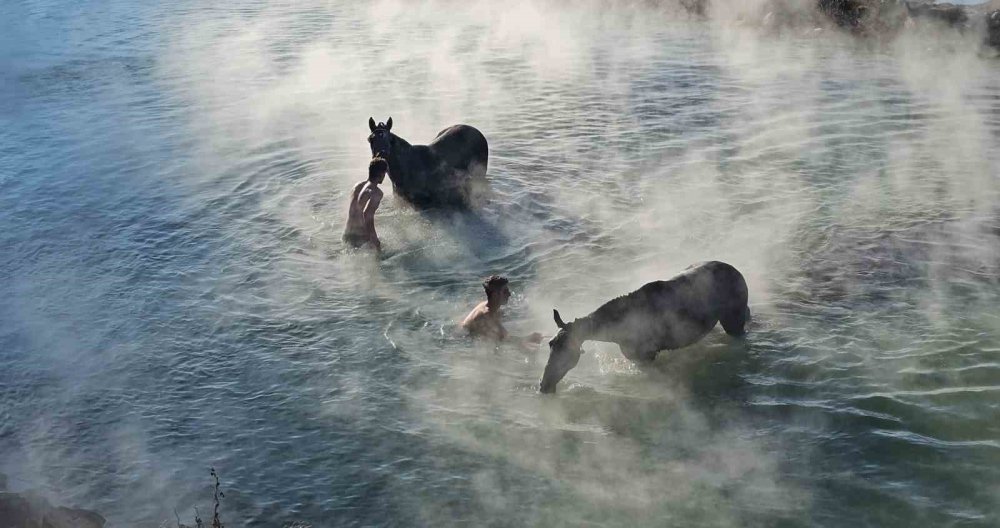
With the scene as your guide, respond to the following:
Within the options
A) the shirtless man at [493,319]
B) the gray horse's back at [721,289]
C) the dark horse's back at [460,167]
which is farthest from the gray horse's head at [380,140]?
the gray horse's back at [721,289]

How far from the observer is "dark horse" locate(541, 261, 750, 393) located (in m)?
9.18

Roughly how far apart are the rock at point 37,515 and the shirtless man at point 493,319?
3911 millimetres

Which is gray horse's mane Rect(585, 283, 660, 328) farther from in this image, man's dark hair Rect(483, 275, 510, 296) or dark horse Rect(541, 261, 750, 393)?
man's dark hair Rect(483, 275, 510, 296)

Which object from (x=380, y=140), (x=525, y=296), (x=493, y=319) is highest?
(x=380, y=140)

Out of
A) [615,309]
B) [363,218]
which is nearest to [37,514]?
[615,309]

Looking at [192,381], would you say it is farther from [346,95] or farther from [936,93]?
[936,93]

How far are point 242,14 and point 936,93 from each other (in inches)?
827

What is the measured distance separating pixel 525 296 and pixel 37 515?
18.3ft

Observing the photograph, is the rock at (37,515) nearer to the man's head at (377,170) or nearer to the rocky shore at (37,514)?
the rocky shore at (37,514)

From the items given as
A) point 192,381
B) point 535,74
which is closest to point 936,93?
point 535,74

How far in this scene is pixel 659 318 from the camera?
31.0 feet

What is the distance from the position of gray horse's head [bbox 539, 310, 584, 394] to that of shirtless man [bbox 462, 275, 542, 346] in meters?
1.07

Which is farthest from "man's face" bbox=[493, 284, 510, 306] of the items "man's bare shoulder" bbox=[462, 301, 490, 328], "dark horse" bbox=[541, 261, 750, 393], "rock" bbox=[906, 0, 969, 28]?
"rock" bbox=[906, 0, 969, 28]

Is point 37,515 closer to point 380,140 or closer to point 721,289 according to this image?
point 721,289
